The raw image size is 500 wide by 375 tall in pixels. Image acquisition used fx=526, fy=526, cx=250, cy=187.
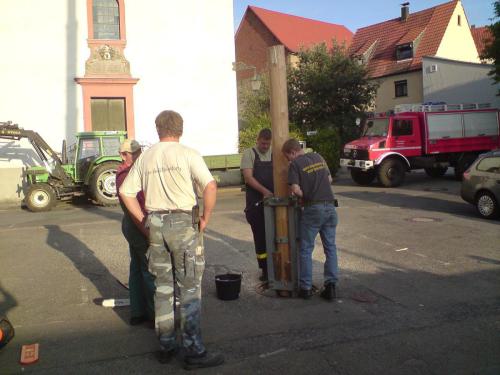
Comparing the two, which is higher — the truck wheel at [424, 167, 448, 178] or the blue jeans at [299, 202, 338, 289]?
the truck wheel at [424, 167, 448, 178]

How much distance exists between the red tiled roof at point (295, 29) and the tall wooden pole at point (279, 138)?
35245 mm

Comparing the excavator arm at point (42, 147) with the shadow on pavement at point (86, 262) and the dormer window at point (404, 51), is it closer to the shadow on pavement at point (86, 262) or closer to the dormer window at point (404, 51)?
the shadow on pavement at point (86, 262)

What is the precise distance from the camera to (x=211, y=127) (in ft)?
62.5

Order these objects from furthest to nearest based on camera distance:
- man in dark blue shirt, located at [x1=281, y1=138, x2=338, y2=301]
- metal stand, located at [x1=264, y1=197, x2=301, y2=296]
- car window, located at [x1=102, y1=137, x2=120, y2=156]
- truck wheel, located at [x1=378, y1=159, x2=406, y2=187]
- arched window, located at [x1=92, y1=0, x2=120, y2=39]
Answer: arched window, located at [x1=92, y1=0, x2=120, y2=39] < truck wheel, located at [x1=378, y1=159, x2=406, y2=187] < car window, located at [x1=102, y1=137, x2=120, y2=156] < metal stand, located at [x1=264, y1=197, x2=301, y2=296] < man in dark blue shirt, located at [x1=281, y1=138, x2=338, y2=301]

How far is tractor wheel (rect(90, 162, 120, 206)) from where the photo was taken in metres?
14.1

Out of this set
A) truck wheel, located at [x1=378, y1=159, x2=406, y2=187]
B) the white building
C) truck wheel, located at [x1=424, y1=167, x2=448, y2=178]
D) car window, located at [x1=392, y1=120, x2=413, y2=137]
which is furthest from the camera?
truck wheel, located at [x1=424, y1=167, x2=448, y2=178]

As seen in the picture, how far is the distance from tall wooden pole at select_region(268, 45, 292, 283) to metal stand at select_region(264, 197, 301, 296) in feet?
0.13

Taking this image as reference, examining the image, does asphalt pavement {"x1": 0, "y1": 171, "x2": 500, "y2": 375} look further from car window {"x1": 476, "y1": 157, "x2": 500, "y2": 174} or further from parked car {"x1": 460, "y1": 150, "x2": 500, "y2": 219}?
car window {"x1": 476, "y1": 157, "x2": 500, "y2": 174}

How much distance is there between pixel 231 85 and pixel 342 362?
16.1 meters

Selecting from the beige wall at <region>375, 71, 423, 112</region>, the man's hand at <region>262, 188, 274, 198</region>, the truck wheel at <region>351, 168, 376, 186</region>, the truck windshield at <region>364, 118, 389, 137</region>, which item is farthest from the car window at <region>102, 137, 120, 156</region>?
the beige wall at <region>375, 71, 423, 112</region>

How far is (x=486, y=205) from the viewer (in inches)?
417

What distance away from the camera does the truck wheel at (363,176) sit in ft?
59.8

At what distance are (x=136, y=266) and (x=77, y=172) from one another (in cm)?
1075

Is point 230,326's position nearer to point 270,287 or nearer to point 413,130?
point 270,287
